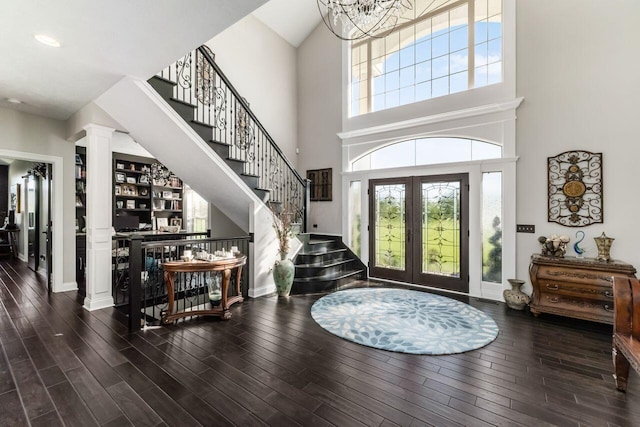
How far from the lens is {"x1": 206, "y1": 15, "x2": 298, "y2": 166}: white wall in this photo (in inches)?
240

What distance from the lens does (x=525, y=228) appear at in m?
4.44

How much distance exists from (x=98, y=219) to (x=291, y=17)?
591 cm

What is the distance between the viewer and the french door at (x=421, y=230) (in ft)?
16.5

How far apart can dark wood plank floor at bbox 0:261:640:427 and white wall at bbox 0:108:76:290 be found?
5.37 ft

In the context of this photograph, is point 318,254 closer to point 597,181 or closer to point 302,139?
point 302,139

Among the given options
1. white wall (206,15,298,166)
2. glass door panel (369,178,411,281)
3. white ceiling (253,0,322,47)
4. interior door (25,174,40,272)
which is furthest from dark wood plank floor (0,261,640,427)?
white ceiling (253,0,322,47)

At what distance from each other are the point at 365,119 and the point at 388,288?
139 inches

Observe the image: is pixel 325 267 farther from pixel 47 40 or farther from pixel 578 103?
pixel 578 103

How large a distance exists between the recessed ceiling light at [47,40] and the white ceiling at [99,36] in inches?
1.5

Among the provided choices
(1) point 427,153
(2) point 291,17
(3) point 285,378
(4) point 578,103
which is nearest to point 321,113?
(2) point 291,17

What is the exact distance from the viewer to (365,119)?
6203 millimetres

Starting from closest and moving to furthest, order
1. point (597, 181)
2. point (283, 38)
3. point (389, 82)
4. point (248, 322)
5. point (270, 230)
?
point (248, 322) < point (597, 181) < point (270, 230) < point (389, 82) < point (283, 38)

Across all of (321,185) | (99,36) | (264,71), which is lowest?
(321,185)

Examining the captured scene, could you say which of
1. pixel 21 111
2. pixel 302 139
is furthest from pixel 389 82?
pixel 21 111
